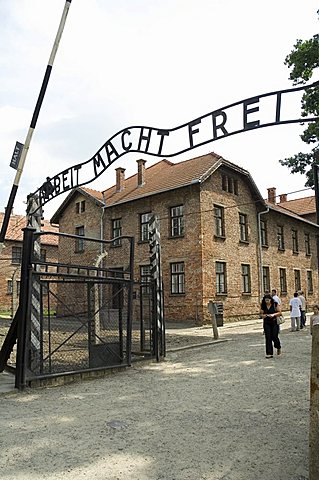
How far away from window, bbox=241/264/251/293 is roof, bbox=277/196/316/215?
1473cm

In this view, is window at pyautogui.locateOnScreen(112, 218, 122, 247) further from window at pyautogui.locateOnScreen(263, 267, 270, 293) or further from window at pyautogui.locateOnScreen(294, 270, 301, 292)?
window at pyautogui.locateOnScreen(294, 270, 301, 292)

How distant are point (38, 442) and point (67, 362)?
4.36 m

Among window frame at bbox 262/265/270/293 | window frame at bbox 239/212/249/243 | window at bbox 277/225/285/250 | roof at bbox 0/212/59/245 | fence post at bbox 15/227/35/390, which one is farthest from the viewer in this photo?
roof at bbox 0/212/59/245

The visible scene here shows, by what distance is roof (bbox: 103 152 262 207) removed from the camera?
22.9 m

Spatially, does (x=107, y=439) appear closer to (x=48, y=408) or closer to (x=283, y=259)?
(x=48, y=408)

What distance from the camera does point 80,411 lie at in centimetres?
587

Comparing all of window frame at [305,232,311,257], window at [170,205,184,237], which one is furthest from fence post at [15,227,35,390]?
window frame at [305,232,311,257]

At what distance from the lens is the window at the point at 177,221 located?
76.0ft

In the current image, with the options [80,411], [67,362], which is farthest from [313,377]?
[67,362]

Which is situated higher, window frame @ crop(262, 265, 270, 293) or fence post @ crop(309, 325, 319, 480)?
window frame @ crop(262, 265, 270, 293)

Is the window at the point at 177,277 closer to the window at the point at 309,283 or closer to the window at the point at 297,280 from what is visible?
the window at the point at 297,280

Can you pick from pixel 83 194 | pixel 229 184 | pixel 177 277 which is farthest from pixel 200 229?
pixel 83 194

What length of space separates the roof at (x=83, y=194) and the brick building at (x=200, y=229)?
2.8 inches

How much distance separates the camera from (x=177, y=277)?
2286 cm
